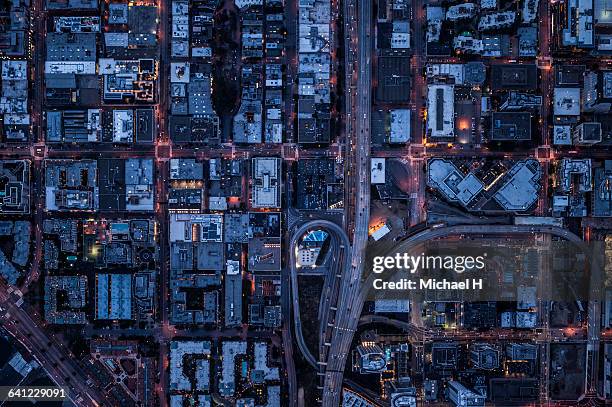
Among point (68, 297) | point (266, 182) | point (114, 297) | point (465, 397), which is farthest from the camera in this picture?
point (68, 297)

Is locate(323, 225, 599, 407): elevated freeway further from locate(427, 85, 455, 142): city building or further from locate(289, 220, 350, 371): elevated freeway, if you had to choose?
locate(427, 85, 455, 142): city building

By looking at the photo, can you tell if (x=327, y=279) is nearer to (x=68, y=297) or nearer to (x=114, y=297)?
(x=114, y=297)

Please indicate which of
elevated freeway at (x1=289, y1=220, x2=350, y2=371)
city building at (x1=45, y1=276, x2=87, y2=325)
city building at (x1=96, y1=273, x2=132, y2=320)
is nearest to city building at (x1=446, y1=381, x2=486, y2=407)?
elevated freeway at (x1=289, y1=220, x2=350, y2=371)

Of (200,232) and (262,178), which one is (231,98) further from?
(200,232)

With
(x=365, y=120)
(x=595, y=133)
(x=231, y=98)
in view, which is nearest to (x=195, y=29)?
(x=231, y=98)

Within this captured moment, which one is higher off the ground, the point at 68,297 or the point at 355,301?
the point at 68,297

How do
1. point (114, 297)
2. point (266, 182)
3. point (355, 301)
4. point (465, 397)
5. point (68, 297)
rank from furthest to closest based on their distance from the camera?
point (355, 301)
point (68, 297)
point (114, 297)
point (266, 182)
point (465, 397)

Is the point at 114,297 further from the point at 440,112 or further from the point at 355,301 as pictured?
the point at 440,112

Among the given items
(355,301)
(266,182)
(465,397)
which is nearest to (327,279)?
(355,301)

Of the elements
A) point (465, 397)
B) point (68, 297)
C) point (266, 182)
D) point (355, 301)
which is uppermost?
point (266, 182)

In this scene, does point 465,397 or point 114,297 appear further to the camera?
point 114,297

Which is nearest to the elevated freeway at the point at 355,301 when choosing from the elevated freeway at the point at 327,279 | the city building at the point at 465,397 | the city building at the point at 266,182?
the elevated freeway at the point at 327,279
